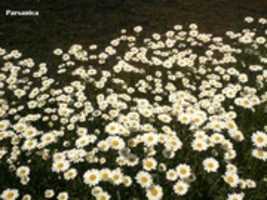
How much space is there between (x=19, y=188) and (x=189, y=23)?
4.55 m

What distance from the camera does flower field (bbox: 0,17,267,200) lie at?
4.50m

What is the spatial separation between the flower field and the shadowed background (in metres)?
0.52

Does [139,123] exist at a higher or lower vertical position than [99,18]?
lower

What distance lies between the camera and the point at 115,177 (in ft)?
14.4

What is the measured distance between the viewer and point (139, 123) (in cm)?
520

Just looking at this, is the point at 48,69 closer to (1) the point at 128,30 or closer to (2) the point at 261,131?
(1) the point at 128,30

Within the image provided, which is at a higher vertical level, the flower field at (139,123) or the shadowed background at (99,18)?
the shadowed background at (99,18)

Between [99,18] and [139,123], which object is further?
[99,18]

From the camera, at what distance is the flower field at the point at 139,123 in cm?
450

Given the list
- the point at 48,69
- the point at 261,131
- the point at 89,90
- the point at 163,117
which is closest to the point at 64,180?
the point at 163,117

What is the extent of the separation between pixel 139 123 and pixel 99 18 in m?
3.73

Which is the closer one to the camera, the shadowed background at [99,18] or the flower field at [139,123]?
the flower field at [139,123]

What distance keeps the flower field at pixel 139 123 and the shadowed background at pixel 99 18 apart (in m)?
0.52

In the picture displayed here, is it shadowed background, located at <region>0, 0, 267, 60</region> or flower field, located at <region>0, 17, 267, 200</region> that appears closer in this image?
flower field, located at <region>0, 17, 267, 200</region>
